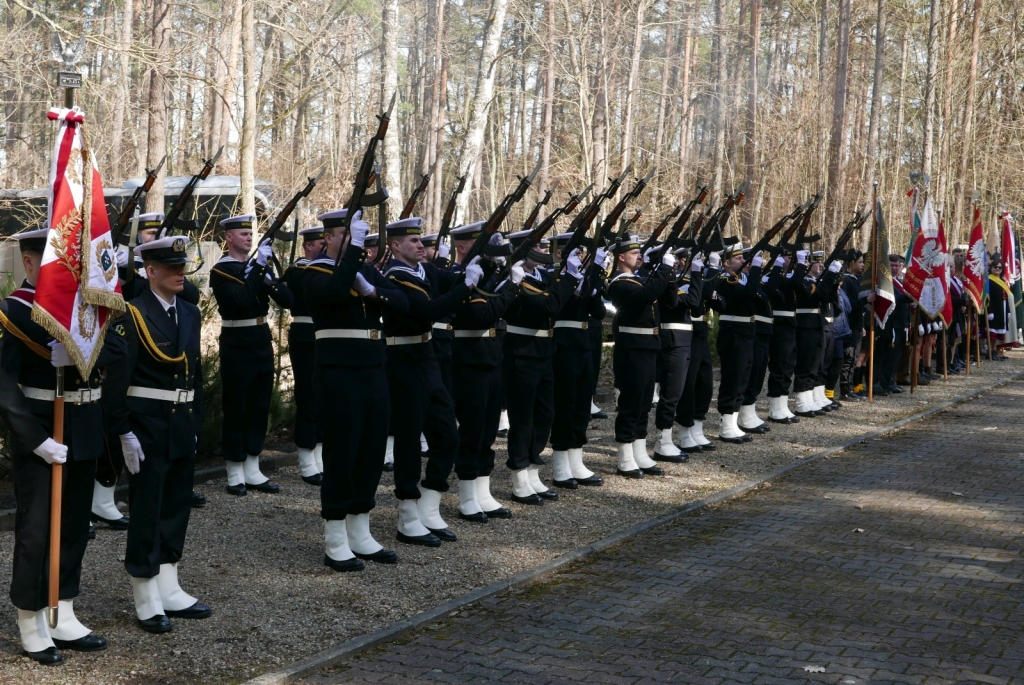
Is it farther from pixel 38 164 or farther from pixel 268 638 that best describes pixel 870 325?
pixel 38 164

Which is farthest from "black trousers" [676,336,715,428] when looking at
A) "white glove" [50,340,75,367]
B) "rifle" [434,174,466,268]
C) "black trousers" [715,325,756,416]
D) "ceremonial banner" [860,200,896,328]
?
"white glove" [50,340,75,367]

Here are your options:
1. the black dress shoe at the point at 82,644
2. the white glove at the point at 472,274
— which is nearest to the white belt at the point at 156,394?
the black dress shoe at the point at 82,644

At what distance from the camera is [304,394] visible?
382 inches

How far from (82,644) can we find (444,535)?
3.04 meters

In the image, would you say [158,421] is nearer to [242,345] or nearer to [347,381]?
[347,381]

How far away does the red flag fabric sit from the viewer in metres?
21.8

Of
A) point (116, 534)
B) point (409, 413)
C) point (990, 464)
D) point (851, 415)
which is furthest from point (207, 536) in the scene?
point (851, 415)

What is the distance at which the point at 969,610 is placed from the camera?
258 inches

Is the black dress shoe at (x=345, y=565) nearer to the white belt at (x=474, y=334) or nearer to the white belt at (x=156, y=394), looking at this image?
the white belt at (x=156, y=394)

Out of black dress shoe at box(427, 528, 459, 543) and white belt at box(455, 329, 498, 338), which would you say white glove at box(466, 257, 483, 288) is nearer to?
white belt at box(455, 329, 498, 338)

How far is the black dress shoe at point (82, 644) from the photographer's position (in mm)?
5449

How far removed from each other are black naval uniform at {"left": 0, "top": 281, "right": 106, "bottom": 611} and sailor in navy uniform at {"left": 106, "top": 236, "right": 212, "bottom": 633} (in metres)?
0.24

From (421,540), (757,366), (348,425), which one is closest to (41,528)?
(348,425)

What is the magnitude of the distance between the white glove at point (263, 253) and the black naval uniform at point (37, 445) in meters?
3.56
